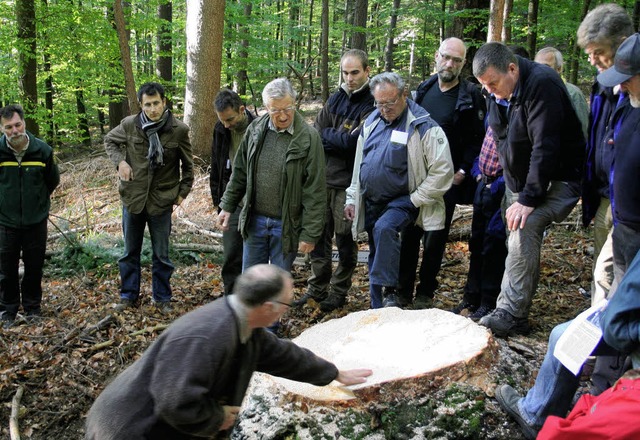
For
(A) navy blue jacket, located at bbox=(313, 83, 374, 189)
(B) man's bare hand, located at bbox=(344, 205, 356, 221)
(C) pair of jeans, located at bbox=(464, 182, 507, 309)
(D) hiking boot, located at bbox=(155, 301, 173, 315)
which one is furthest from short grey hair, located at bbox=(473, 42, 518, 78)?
(D) hiking boot, located at bbox=(155, 301, 173, 315)

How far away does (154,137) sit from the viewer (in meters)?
5.12

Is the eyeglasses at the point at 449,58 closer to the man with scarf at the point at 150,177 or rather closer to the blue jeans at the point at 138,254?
the man with scarf at the point at 150,177

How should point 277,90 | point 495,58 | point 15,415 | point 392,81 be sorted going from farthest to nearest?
point 392,81, point 277,90, point 15,415, point 495,58

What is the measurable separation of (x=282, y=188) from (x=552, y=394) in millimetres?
2463

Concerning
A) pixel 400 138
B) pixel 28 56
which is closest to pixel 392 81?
pixel 400 138

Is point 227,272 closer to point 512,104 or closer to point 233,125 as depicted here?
point 233,125

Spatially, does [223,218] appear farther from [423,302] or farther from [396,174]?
[423,302]

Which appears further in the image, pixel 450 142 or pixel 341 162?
pixel 341 162

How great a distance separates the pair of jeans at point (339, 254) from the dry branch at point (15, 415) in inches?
103

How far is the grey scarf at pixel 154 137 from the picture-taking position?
202 inches

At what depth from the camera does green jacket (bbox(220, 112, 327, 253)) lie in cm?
428

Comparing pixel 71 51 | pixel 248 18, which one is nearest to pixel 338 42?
pixel 248 18

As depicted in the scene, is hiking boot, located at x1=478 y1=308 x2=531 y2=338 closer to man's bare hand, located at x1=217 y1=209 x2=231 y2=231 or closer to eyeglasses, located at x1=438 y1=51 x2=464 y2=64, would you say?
eyeglasses, located at x1=438 y1=51 x2=464 y2=64

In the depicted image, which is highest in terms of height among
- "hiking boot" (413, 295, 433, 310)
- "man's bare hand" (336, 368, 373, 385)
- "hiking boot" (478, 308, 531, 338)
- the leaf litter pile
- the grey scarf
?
the grey scarf
